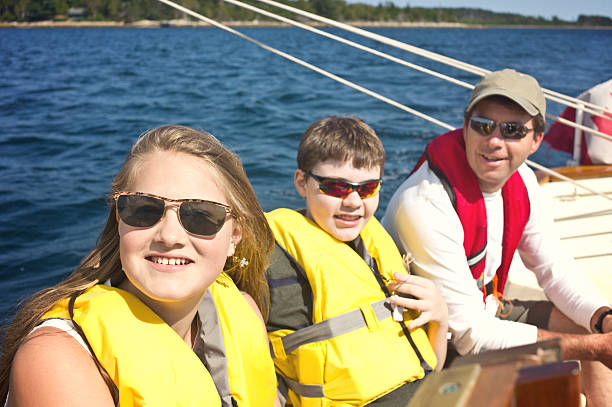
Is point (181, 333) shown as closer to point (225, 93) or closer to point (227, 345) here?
point (227, 345)

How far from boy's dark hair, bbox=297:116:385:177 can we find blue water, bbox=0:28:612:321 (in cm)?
125

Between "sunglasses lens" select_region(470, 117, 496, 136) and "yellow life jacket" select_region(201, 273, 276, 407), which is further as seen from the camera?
"sunglasses lens" select_region(470, 117, 496, 136)

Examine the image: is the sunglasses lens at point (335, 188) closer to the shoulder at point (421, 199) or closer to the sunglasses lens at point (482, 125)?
the shoulder at point (421, 199)

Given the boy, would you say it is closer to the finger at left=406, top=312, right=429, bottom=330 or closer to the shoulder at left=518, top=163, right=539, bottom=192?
the finger at left=406, top=312, right=429, bottom=330

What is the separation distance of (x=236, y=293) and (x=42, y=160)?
616 cm

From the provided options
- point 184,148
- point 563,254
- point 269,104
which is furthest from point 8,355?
point 269,104

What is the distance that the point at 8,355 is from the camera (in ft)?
4.68

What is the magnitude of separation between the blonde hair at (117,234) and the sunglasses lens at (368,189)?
433 mm

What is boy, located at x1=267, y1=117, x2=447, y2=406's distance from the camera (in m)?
1.84

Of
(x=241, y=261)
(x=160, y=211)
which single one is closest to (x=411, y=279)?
(x=241, y=261)

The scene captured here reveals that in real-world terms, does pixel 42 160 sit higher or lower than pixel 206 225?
lower

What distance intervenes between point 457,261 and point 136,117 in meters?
8.74

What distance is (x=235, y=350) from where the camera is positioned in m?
1.65

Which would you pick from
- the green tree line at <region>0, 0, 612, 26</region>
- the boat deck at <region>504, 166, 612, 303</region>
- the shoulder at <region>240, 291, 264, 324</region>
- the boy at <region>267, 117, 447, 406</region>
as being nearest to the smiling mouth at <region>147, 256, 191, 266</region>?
the shoulder at <region>240, 291, 264, 324</region>
